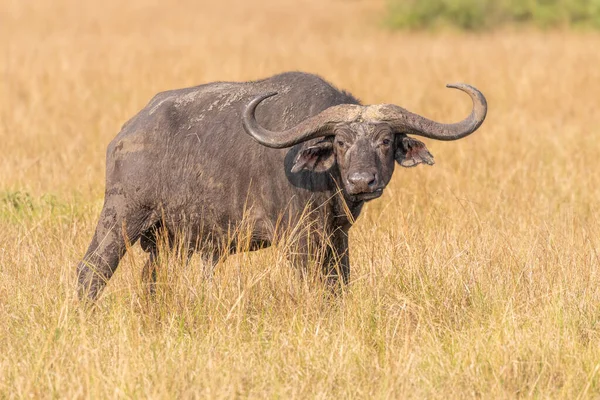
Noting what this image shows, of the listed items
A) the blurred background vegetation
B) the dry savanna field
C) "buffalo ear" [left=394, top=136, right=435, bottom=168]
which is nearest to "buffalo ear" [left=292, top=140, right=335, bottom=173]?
"buffalo ear" [left=394, top=136, right=435, bottom=168]

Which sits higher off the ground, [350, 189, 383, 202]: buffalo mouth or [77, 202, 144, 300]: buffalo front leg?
[350, 189, 383, 202]: buffalo mouth

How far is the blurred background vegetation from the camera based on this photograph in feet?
91.9

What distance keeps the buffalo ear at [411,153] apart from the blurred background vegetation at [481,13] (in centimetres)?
2246

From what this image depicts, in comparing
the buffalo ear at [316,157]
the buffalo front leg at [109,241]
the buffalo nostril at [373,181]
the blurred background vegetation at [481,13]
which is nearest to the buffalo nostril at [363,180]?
the buffalo nostril at [373,181]

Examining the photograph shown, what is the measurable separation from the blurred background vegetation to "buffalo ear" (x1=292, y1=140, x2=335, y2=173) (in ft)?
74.2

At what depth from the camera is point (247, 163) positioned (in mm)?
6527

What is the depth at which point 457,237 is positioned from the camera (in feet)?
22.4

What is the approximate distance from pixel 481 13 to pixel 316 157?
23.7 meters

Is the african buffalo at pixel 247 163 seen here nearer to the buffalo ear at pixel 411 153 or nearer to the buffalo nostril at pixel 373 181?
the buffalo ear at pixel 411 153

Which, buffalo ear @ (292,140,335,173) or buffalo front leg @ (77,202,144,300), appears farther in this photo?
buffalo front leg @ (77,202,144,300)

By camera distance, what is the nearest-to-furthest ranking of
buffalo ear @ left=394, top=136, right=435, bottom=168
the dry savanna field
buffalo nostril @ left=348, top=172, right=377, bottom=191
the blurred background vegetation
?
the dry savanna field, buffalo nostril @ left=348, top=172, right=377, bottom=191, buffalo ear @ left=394, top=136, right=435, bottom=168, the blurred background vegetation

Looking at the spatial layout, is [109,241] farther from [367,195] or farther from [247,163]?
[367,195]

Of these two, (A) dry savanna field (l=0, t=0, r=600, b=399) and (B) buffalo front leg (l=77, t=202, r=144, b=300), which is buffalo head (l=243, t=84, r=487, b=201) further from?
(B) buffalo front leg (l=77, t=202, r=144, b=300)

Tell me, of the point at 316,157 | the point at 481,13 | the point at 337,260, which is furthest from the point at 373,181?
the point at 481,13
